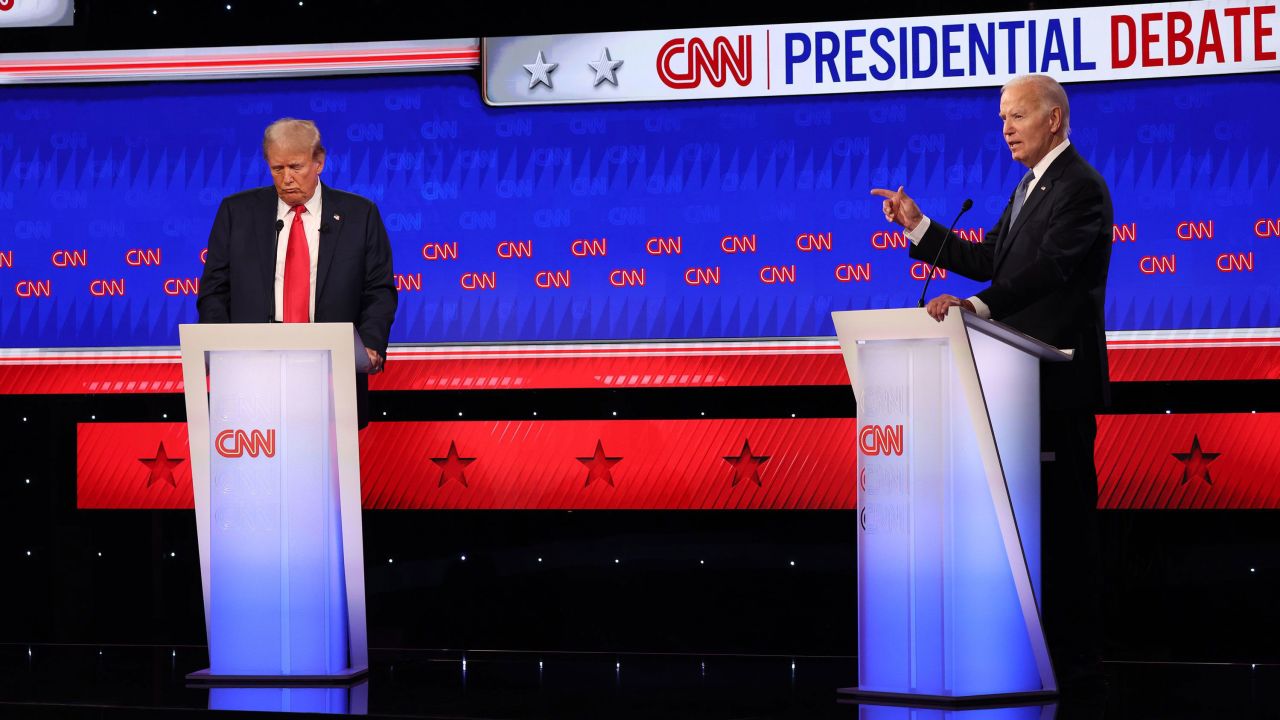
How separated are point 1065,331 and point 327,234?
2.03 m

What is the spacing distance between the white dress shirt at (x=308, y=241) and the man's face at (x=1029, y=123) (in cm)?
192

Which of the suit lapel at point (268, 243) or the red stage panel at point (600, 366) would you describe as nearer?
the suit lapel at point (268, 243)

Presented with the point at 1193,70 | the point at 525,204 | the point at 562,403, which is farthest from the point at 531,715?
the point at 1193,70

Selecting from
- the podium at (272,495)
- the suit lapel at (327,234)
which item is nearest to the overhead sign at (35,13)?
the suit lapel at (327,234)

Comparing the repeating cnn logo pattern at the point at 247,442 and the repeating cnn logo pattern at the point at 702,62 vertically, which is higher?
the repeating cnn logo pattern at the point at 702,62

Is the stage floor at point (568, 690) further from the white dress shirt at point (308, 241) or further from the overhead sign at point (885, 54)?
the overhead sign at point (885, 54)

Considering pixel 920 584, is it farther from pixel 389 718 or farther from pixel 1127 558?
pixel 1127 558

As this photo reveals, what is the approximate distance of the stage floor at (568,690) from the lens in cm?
336

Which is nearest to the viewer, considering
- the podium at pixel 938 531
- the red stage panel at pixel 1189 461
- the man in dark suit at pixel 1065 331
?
the podium at pixel 938 531

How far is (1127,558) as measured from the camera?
4805mm

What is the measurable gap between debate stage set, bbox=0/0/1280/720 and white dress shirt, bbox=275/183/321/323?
1.80 ft

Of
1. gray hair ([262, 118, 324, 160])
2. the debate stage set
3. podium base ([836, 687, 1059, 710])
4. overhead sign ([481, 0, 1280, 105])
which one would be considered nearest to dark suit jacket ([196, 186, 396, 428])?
gray hair ([262, 118, 324, 160])

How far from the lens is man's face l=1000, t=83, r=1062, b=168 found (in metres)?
3.72

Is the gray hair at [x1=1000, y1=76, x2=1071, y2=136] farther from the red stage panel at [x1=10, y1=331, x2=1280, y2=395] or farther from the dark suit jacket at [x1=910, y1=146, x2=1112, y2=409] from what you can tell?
the red stage panel at [x1=10, y1=331, x2=1280, y2=395]
